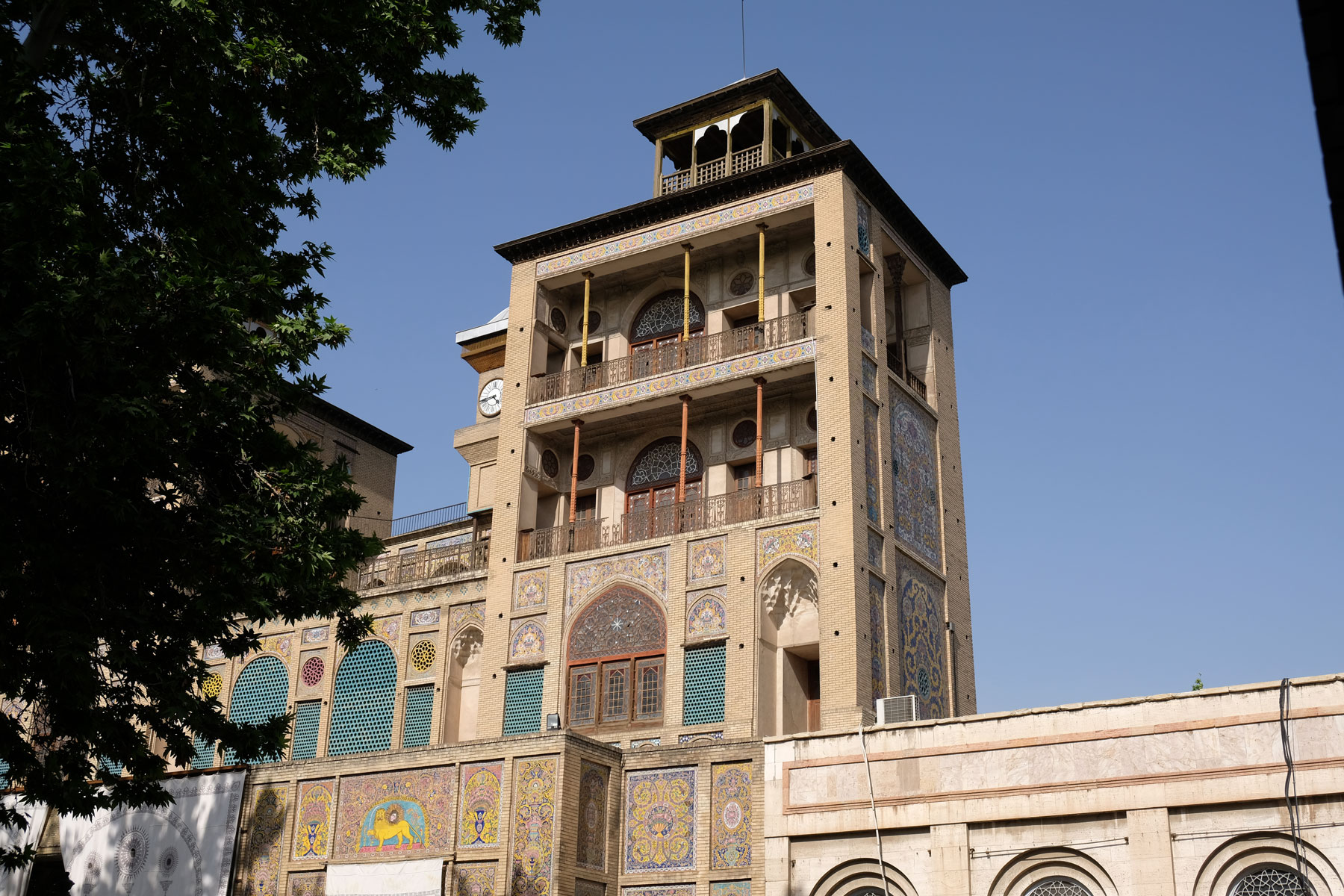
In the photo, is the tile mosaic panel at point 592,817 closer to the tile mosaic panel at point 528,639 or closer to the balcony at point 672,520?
the tile mosaic panel at point 528,639

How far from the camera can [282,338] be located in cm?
1339

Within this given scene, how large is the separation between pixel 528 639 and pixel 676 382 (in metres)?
5.64

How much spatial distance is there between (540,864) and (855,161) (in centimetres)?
1423

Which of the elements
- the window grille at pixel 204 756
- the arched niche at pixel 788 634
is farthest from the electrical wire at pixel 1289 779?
the window grille at pixel 204 756

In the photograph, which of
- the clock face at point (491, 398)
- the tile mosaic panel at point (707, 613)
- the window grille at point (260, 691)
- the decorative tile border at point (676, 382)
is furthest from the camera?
the clock face at point (491, 398)

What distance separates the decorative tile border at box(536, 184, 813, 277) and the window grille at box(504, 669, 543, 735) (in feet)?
28.5

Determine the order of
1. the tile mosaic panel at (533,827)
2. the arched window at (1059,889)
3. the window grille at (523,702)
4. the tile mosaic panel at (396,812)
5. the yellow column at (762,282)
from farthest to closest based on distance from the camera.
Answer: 1. the yellow column at (762,282)
2. the window grille at (523,702)
3. the tile mosaic panel at (396,812)
4. the tile mosaic panel at (533,827)
5. the arched window at (1059,889)

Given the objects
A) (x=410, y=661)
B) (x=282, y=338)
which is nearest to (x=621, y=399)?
(x=410, y=661)

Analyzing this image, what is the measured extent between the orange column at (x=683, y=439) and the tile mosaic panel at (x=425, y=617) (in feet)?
18.8

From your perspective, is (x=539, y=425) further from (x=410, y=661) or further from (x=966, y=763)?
(x=966, y=763)

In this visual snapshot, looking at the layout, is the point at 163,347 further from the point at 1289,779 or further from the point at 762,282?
the point at 762,282

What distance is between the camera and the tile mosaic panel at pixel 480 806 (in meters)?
21.0

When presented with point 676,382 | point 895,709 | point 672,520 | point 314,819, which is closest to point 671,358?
point 676,382

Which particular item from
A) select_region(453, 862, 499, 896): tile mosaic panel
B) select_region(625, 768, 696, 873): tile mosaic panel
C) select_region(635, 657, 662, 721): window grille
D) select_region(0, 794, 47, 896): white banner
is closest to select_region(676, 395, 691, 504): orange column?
select_region(635, 657, 662, 721): window grille
